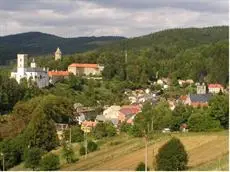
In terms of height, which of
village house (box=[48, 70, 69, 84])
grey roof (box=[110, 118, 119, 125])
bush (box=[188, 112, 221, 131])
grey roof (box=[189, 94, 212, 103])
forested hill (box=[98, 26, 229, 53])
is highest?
forested hill (box=[98, 26, 229, 53])

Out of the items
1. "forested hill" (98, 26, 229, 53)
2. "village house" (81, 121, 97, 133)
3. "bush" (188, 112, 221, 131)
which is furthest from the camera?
"forested hill" (98, 26, 229, 53)

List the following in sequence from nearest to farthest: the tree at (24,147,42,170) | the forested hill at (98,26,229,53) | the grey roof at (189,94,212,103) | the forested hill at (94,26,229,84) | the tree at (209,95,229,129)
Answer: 1. the tree at (24,147,42,170)
2. the tree at (209,95,229,129)
3. the grey roof at (189,94,212,103)
4. the forested hill at (94,26,229,84)
5. the forested hill at (98,26,229,53)

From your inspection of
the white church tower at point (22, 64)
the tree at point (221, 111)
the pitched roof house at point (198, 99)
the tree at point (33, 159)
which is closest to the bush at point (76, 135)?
the tree at point (33, 159)

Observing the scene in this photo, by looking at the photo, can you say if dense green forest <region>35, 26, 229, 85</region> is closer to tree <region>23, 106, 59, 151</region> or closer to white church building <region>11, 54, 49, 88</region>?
white church building <region>11, 54, 49, 88</region>

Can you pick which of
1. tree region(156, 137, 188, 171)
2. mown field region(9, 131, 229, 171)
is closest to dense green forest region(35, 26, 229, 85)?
mown field region(9, 131, 229, 171)

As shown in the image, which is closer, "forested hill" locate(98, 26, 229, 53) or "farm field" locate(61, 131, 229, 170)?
"farm field" locate(61, 131, 229, 170)

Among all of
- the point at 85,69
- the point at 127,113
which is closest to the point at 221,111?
the point at 127,113

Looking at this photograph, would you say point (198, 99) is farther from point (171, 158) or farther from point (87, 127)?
point (171, 158)

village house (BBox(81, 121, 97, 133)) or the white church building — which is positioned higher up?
the white church building
